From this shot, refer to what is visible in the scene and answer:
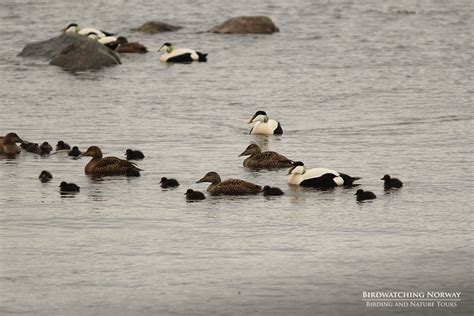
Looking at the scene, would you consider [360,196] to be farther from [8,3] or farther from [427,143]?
[8,3]

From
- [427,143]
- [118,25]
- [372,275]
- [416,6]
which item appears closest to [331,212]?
[372,275]

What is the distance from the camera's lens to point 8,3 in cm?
4453

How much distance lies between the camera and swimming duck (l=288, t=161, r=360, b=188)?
1811 cm

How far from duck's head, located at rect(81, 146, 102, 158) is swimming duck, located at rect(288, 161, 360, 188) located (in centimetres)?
320

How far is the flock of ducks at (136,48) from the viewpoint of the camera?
32.5 m

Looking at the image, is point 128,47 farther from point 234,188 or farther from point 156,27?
point 234,188

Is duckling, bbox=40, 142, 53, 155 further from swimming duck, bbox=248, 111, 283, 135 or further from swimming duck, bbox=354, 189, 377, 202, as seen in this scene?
swimming duck, bbox=354, 189, 377, 202

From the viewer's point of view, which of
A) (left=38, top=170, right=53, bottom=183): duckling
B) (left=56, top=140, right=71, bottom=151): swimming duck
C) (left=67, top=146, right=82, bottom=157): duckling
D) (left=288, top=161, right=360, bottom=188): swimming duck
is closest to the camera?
(left=288, top=161, right=360, bottom=188): swimming duck

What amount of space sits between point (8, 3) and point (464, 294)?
3350cm

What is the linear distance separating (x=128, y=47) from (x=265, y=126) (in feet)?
39.4

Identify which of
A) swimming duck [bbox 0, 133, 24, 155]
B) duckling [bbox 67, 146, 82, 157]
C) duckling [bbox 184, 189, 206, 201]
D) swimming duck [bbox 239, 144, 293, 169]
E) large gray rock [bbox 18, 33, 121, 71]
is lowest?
duckling [bbox 184, 189, 206, 201]

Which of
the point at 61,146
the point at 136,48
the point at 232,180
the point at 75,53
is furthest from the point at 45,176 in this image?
the point at 136,48

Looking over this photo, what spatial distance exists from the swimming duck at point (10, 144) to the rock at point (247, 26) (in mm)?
17791

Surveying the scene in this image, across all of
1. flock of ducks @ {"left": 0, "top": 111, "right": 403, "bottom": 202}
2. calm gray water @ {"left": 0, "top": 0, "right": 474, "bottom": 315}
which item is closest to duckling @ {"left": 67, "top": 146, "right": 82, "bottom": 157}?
flock of ducks @ {"left": 0, "top": 111, "right": 403, "bottom": 202}
